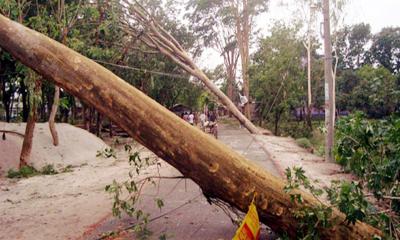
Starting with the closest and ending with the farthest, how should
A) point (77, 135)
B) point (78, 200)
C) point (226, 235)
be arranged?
point (226, 235)
point (78, 200)
point (77, 135)

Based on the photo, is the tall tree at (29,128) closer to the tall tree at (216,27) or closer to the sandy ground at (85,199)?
the sandy ground at (85,199)

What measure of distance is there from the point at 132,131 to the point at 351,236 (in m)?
2.37

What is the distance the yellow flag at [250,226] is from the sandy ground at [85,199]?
1237 mm

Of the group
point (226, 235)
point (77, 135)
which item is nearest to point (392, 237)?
point (226, 235)

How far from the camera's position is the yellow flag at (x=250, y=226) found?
11.6 ft

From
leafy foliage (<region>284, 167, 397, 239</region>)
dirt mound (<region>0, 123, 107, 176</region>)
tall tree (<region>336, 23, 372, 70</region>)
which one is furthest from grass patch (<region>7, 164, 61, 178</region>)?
tall tree (<region>336, 23, 372, 70</region>)

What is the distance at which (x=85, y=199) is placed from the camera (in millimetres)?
7879

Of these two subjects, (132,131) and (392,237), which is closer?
(392,237)

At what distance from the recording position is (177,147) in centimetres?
395

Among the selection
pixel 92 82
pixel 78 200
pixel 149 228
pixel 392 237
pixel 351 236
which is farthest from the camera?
pixel 78 200

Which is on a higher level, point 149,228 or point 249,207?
point 249,207

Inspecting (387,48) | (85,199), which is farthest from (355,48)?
(85,199)

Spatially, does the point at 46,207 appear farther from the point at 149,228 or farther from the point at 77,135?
the point at 77,135

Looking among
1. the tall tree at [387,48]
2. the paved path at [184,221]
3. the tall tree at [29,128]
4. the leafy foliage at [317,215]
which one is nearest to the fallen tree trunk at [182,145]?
the leafy foliage at [317,215]
